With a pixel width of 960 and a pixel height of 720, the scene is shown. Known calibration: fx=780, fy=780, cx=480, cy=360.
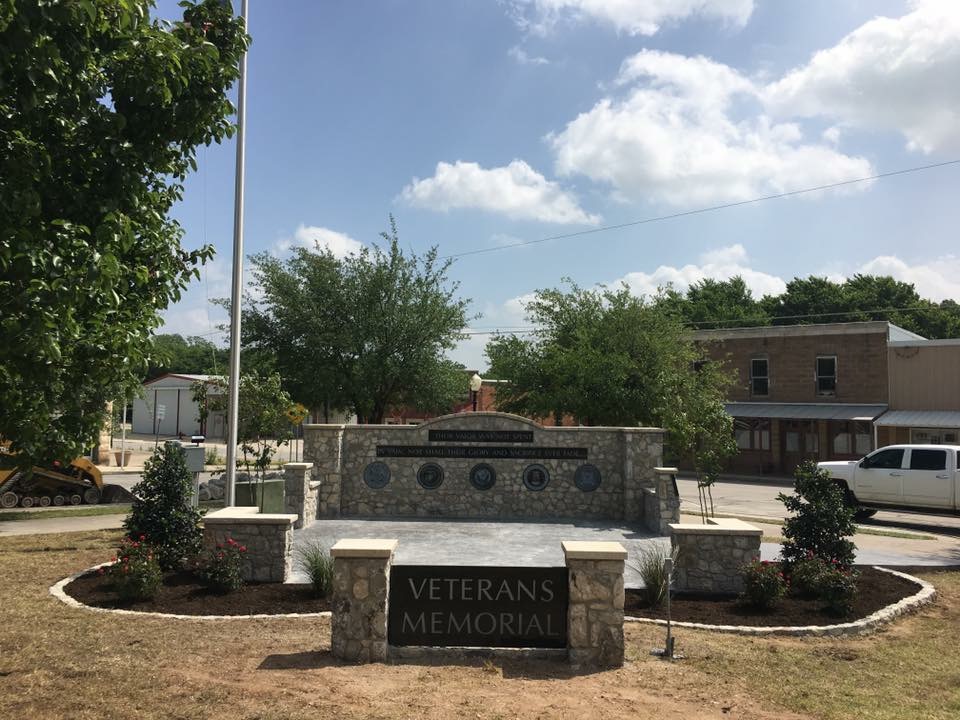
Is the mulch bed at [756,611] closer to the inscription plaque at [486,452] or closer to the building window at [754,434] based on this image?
the inscription plaque at [486,452]

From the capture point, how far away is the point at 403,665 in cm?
741

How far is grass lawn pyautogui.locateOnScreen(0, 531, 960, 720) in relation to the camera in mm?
6277

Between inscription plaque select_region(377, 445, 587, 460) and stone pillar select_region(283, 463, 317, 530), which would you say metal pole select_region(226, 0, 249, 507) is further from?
inscription plaque select_region(377, 445, 587, 460)

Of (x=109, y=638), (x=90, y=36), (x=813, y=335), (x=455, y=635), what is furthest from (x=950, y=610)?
(x=813, y=335)

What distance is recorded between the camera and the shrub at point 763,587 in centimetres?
951

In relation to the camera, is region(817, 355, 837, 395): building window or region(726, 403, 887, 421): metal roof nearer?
region(726, 403, 887, 421): metal roof

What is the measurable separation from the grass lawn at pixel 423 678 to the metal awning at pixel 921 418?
25.5 m

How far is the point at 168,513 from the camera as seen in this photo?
1181cm

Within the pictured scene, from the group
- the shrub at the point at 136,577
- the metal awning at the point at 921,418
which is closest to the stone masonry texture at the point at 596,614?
the shrub at the point at 136,577

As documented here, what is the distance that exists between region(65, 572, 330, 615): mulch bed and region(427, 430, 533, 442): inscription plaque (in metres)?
7.11

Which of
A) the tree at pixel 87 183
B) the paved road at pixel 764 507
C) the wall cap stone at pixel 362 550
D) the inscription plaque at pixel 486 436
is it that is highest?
the tree at pixel 87 183

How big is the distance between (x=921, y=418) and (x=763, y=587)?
27133mm

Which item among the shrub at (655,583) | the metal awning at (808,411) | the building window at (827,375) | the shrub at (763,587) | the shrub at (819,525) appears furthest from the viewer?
the building window at (827,375)

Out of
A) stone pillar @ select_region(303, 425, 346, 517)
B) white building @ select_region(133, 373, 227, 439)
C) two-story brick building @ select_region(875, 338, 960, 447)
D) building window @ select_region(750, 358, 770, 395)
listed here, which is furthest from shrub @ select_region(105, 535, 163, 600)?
white building @ select_region(133, 373, 227, 439)
